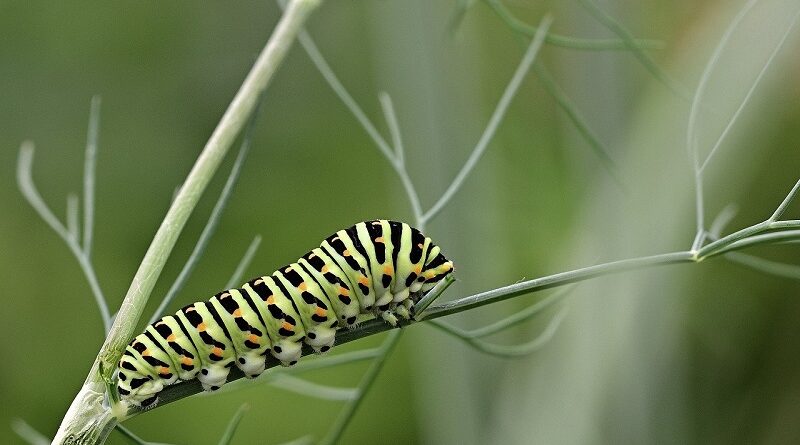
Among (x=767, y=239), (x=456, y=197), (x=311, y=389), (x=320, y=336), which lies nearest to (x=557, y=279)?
(x=767, y=239)

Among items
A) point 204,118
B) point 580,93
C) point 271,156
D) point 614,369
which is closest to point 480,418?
point 614,369

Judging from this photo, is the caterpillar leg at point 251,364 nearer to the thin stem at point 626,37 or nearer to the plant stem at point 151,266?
the plant stem at point 151,266

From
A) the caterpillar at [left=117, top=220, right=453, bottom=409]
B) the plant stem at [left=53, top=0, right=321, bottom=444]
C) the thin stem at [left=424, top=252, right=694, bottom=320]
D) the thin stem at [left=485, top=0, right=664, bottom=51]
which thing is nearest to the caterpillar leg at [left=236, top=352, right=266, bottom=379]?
the caterpillar at [left=117, top=220, right=453, bottom=409]

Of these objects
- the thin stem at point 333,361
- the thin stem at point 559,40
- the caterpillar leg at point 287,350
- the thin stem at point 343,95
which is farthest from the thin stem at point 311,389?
the thin stem at point 559,40

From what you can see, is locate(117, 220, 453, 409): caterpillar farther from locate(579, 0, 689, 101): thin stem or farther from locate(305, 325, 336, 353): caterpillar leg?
locate(579, 0, 689, 101): thin stem

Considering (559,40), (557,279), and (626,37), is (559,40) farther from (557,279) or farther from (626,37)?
(557,279)

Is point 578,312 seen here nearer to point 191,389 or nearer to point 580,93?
point 580,93
